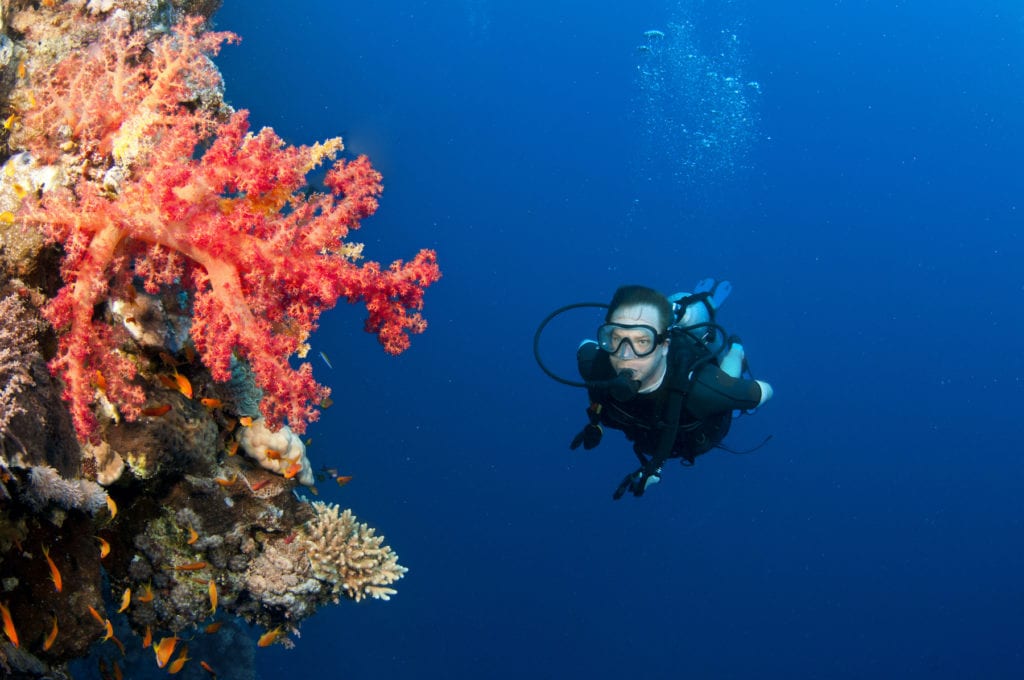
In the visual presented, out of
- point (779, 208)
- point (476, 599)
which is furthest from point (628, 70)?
point (476, 599)

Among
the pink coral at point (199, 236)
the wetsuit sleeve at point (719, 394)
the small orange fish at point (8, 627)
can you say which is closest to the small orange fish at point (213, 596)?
the small orange fish at point (8, 627)

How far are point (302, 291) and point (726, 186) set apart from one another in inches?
2307

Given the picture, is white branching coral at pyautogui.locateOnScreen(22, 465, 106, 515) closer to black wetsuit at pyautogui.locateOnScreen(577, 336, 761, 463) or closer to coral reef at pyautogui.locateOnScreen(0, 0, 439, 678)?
coral reef at pyautogui.locateOnScreen(0, 0, 439, 678)

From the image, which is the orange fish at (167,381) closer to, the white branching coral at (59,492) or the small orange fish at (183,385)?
the small orange fish at (183,385)

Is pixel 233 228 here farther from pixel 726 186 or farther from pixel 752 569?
pixel 726 186

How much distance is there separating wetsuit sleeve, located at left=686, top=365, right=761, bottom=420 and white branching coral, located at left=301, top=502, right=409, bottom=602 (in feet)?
9.57

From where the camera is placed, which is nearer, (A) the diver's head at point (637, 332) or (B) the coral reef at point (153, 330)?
(B) the coral reef at point (153, 330)

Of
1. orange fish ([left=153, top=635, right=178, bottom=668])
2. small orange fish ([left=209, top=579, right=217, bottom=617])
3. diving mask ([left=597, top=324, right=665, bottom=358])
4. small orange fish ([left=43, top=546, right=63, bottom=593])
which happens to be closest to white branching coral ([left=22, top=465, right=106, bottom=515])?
small orange fish ([left=43, top=546, right=63, bottom=593])

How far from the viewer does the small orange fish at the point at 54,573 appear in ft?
9.98

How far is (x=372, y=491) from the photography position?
29.7 meters

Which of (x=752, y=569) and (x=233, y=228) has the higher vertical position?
(x=752, y=569)

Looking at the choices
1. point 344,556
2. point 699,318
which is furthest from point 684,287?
point 344,556

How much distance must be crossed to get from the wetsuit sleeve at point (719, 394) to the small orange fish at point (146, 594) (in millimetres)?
4380

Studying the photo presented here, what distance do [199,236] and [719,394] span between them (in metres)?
4.28
